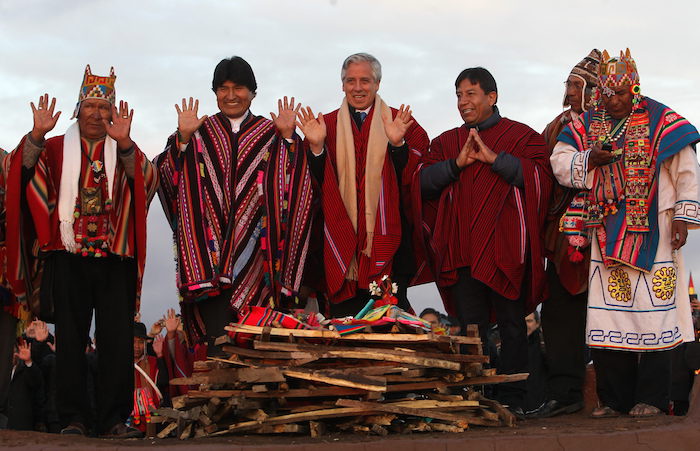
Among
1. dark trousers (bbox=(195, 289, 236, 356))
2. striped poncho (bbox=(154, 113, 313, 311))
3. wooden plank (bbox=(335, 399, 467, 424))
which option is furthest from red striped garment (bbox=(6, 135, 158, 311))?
wooden plank (bbox=(335, 399, 467, 424))


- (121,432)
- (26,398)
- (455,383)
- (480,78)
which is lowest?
(26,398)

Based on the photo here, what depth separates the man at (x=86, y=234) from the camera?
697 centimetres

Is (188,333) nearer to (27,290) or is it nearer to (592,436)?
(27,290)

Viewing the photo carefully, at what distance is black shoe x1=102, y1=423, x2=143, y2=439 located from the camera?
684 cm

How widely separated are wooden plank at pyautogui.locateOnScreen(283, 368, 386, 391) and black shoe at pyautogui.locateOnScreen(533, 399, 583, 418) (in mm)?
1862

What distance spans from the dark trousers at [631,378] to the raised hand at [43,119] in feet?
13.5

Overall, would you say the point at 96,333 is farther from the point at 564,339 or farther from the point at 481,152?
the point at 564,339

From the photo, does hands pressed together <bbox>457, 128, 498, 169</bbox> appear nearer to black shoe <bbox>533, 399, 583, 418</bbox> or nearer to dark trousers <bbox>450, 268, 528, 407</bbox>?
dark trousers <bbox>450, 268, 528, 407</bbox>

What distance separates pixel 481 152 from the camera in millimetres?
7430

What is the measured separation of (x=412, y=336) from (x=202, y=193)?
2.05 m

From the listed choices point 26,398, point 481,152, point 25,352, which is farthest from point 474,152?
Answer: point 26,398

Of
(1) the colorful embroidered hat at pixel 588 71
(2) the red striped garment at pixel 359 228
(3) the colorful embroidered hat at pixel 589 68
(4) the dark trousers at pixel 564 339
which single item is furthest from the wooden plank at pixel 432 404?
(3) the colorful embroidered hat at pixel 589 68

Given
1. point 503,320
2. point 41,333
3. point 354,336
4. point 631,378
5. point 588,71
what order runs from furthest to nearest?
point 41,333 < point 588,71 < point 503,320 < point 631,378 < point 354,336

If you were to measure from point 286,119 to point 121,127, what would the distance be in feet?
4.09
